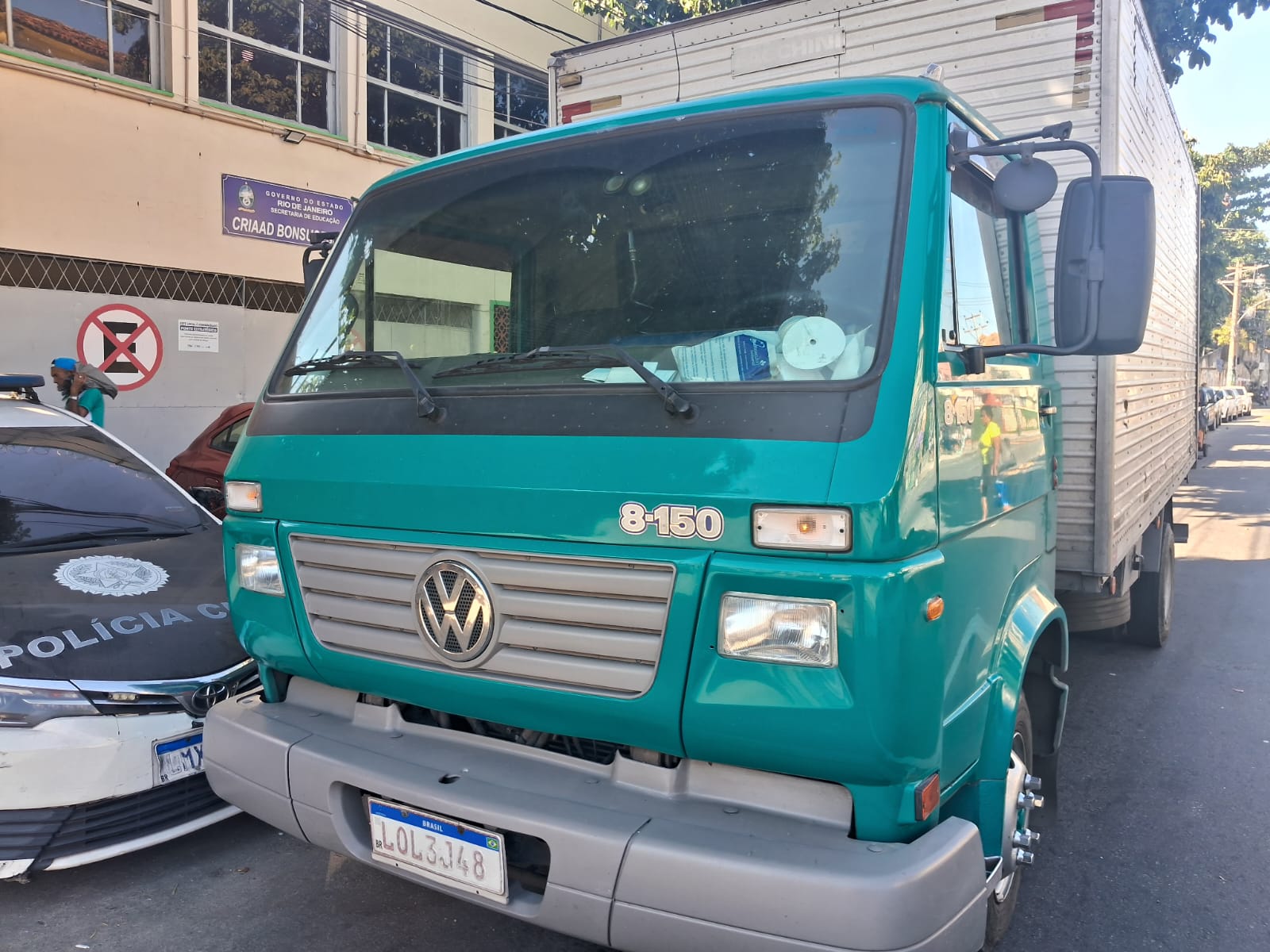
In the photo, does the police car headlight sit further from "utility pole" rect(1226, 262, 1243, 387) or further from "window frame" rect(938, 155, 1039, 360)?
"utility pole" rect(1226, 262, 1243, 387)

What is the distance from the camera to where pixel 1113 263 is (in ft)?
8.17

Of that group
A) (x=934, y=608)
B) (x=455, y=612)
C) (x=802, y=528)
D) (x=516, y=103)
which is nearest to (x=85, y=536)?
(x=455, y=612)

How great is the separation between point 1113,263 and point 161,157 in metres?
11.2

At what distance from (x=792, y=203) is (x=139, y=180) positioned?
415 inches

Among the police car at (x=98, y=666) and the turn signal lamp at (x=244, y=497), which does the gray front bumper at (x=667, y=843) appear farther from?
the police car at (x=98, y=666)

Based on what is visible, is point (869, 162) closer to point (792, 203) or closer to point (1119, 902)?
point (792, 203)

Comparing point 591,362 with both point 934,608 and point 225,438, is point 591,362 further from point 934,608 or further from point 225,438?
point 225,438

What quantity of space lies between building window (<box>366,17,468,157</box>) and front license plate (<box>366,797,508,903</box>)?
1284cm

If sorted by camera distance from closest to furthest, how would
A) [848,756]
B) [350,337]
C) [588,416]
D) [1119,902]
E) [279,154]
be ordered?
[848,756] < [588,416] < [350,337] < [1119,902] < [279,154]

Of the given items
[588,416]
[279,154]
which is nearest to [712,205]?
[588,416]

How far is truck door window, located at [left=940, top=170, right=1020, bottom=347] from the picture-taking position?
254 cm

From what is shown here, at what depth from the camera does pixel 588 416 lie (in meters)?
2.38

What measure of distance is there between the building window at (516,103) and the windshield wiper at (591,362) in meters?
13.5

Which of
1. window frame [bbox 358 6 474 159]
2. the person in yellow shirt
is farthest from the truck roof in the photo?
window frame [bbox 358 6 474 159]
